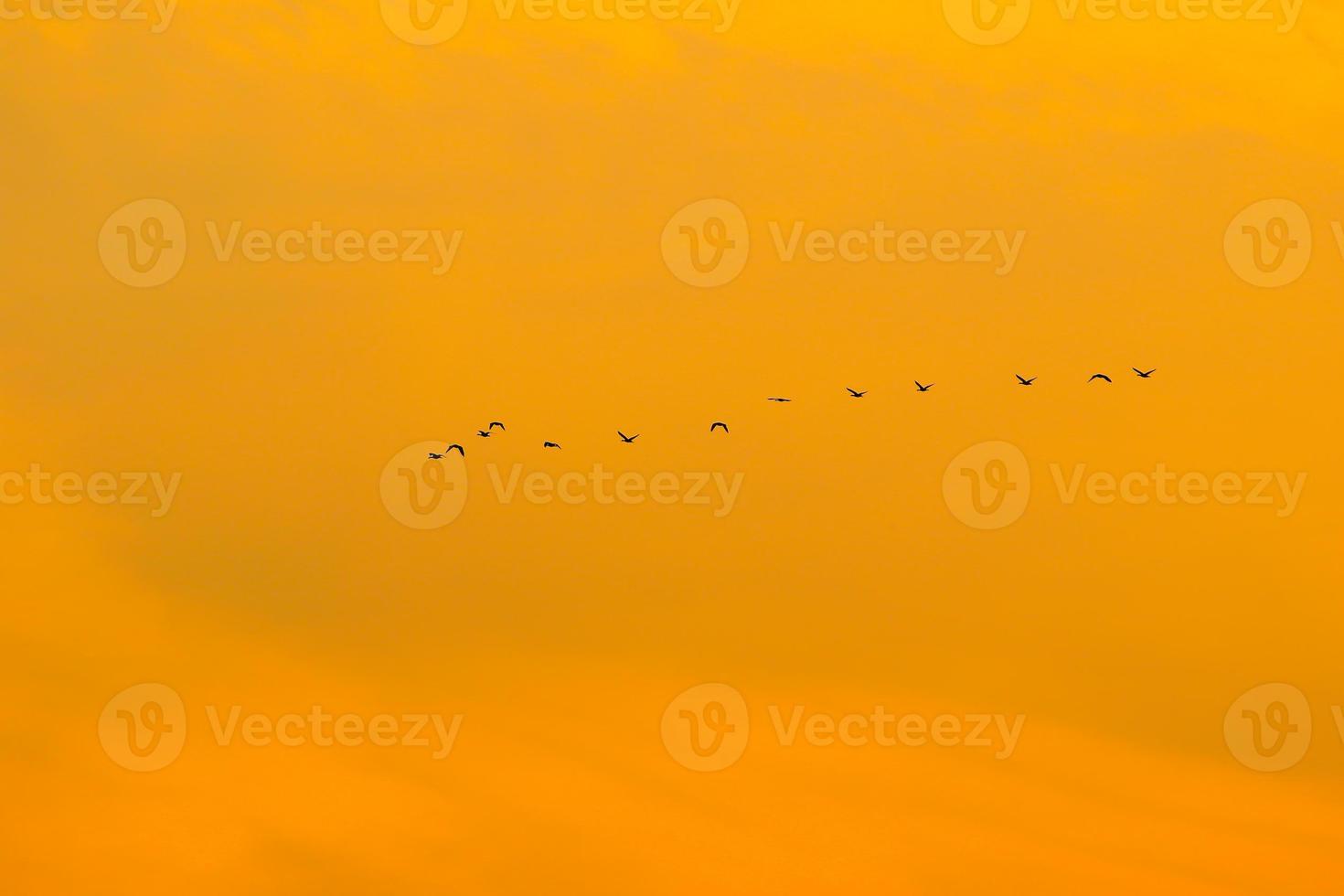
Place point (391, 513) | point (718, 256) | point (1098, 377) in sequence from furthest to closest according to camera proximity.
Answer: point (1098, 377), point (391, 513), point (718, 256)

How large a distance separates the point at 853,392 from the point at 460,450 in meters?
6.96

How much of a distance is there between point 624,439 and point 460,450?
298cm

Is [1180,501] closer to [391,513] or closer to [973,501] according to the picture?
[973,501]

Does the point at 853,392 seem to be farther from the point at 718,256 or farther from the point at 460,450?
the point at 460,450

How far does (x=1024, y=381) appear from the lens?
39750 mm

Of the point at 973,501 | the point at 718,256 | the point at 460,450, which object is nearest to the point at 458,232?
the point at 460,450

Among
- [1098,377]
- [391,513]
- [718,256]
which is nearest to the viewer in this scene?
[718,256]

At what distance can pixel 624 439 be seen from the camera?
1543 inches

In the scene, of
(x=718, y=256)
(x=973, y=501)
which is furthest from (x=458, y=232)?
(x=973, y=501)

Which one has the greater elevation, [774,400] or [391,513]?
[774,400]

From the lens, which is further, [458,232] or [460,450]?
[458,232]

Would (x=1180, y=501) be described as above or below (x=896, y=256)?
below

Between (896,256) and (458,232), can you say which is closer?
(896,256)

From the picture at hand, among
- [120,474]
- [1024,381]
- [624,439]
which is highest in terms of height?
[1024,381]
